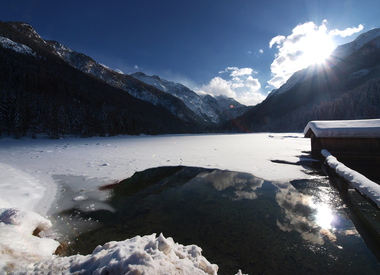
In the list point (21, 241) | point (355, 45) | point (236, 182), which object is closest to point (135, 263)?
point (21, 241)

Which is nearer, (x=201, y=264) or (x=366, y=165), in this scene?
(x=201, y=264)

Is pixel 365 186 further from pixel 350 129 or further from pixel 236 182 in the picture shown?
pixel 350 129

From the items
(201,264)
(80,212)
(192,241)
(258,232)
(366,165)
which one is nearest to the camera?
(201,264)

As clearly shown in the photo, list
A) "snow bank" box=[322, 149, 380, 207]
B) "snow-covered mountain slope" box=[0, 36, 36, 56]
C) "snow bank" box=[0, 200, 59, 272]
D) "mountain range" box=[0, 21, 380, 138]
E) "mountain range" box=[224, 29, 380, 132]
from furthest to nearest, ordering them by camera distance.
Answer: "snow-covered mountain slope" box=[0, 36, 36, 56] < "mountain range" box=[224, 29, 380, 132] < "mountain range" box=[0, 21, 380, 138] < "snow bank" box=[322, 149, 380, 207] < "snow bank" box=[0, 200, 59, 272]

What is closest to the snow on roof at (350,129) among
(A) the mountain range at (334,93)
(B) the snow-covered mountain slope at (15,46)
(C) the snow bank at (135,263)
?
(C) the snow bank at (135,263)

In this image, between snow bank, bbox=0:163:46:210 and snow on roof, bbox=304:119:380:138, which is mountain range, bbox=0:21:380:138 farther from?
snow on roof, bbox=304:119:380:138

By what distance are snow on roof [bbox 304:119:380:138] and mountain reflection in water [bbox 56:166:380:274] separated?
13.8 feet

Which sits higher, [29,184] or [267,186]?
[29,184]

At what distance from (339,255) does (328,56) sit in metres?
251

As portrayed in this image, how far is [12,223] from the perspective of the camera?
2930mm

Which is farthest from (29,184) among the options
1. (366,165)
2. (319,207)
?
(366,165)

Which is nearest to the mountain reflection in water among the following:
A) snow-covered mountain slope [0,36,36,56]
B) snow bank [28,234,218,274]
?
snow bank [28,234,218,274]

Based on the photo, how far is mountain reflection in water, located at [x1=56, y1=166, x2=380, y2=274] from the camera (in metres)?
2.84

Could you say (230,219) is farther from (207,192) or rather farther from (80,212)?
(80,212)
